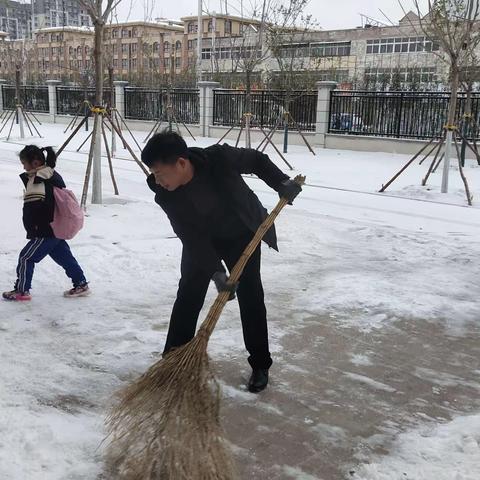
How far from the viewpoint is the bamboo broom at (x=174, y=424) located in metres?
2.28

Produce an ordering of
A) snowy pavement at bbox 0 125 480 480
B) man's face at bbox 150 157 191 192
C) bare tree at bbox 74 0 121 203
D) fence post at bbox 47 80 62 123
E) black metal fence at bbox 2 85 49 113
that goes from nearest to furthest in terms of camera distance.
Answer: snowy pavement at bbox 0 125 480 480 < man's face at bbox 150 157 191 192 < bare tree at bbox 74 0 121 203 < fence post at bbox 47 80 62 123 < black metal fence at bbox 2 85 49 113

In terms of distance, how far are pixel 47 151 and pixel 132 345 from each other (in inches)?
62.4

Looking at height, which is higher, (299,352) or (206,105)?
(206,105)

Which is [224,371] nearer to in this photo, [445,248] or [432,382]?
[432,382]

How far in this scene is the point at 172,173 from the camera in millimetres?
2711

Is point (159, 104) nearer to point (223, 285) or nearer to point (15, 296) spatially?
point (15, 296)

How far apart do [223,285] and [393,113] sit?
15761 millimetres

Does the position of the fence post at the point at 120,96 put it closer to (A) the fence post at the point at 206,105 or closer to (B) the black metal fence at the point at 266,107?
(A) the fence post at the point at 206,105

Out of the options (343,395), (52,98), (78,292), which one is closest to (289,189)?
(343,395)

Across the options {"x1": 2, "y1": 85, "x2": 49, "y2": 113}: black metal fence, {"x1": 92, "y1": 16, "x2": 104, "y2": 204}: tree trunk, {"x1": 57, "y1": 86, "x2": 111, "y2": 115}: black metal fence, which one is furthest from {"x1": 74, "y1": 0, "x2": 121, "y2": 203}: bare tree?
{"x1": 2, "y1": 85, "x2": 49, "y2": 113}: black metal fence

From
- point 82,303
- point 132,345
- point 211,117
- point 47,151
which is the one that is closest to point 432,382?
point 132,345

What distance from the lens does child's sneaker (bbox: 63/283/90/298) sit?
14.5 ft

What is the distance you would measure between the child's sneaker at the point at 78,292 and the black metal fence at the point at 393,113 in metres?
13.4

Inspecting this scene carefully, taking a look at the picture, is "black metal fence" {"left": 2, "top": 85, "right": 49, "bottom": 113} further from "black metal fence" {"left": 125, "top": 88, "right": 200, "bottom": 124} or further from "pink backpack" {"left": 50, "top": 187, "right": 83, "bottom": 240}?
"pink backpack" {"left": 50, "top": 187, "right": 83, "bottom": 240}
